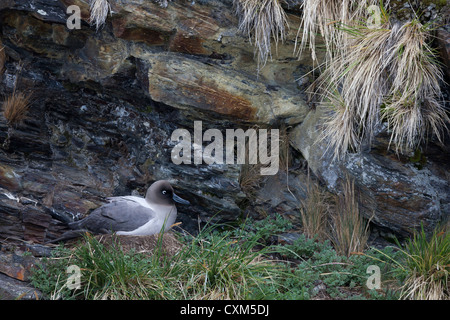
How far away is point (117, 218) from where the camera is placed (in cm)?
571

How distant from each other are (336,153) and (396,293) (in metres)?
1.76

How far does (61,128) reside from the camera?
694cm

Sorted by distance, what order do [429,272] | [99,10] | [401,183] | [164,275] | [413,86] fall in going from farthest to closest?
[99,10] < [401,183] < [413,86] < [164,275] < [429,272]

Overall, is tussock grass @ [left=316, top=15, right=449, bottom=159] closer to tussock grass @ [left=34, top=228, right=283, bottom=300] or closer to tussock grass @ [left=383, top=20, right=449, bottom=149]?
tussock grass @ [left=383, top=20, right=449, bottom=149]

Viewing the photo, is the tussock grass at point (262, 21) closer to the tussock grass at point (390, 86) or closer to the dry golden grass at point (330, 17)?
the dry golden grass at point (330, 17)

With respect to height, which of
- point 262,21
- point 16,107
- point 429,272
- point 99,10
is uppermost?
point 99,10

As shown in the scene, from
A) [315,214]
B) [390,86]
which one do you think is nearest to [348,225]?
[315,214]

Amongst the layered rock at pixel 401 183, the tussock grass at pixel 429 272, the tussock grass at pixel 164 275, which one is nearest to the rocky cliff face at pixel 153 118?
the layered rock at pixel 401 183

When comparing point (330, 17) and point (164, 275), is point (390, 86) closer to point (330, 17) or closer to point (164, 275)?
point (330, 17)

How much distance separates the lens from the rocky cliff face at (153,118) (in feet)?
19.2

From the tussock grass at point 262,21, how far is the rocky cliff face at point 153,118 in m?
0.12

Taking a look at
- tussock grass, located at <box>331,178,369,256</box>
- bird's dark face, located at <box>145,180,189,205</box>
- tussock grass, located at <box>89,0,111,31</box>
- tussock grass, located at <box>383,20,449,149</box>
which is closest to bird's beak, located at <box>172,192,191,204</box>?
bird's dark face, located at <box>145,180,189,205</box>

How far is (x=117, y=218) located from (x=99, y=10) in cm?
250

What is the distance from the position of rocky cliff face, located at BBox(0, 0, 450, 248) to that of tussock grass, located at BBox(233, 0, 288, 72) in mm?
121
